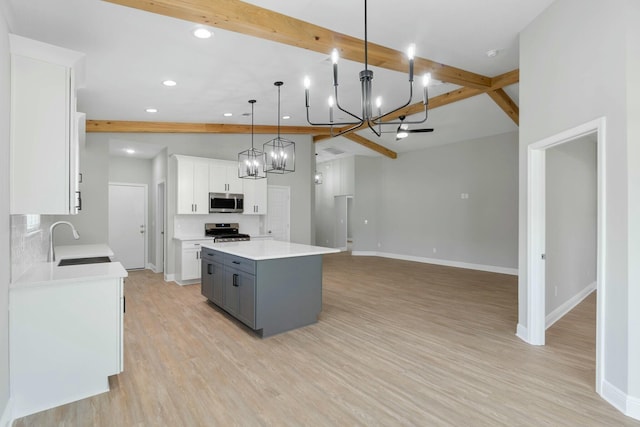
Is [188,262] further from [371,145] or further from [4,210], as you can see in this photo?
[371,145]

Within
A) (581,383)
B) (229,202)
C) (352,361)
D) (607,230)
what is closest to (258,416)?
(352,361)

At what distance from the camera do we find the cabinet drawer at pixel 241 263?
347cm

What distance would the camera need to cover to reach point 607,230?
237 centimetres

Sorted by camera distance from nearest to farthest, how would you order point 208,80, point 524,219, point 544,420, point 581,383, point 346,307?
point 544,420 < point 581,383 < point 524,219 < point 208,80 < point 346,307

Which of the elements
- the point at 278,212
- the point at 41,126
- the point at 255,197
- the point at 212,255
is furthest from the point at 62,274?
the point at 278,212

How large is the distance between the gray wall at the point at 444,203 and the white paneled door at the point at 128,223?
573 centimetres

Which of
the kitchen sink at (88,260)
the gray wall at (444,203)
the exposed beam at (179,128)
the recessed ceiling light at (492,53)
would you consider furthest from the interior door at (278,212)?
the recessed ceiling light at (492,53)

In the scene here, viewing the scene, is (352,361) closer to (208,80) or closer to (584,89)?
(584,89)

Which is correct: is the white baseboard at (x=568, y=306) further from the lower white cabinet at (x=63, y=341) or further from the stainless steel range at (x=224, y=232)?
the stainless steel range at (x=224, y=232)

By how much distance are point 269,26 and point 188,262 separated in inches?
172

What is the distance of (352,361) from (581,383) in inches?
69.4

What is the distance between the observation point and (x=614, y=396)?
7.44 ft

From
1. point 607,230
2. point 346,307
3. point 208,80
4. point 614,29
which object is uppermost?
point 208,80

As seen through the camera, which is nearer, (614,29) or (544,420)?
(544,420)
